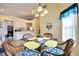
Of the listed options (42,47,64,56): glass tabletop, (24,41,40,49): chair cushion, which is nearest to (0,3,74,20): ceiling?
(24,41,40,49): chair cushion

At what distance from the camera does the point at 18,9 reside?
6.08ft

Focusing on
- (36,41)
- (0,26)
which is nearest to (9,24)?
(0,26)

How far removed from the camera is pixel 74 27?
6.11 feet

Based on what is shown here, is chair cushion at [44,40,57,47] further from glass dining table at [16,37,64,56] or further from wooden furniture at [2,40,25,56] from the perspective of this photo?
wooden furniture at [2,40,25,56]

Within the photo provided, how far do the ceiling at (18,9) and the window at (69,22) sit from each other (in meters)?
0.40

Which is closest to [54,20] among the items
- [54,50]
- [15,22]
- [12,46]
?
[54,50]

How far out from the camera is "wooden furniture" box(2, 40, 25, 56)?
1.82 m

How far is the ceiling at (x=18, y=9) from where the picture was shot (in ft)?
5.93

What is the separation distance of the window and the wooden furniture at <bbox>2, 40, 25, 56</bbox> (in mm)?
549

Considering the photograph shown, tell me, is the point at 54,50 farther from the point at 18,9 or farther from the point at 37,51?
the point at 18,9

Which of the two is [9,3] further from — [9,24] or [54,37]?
[54,37]

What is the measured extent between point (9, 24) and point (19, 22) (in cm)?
13

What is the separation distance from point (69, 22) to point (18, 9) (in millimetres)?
676

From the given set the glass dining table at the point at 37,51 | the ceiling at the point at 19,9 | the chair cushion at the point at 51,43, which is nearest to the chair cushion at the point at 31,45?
the glass dining table at the point at 37,51
